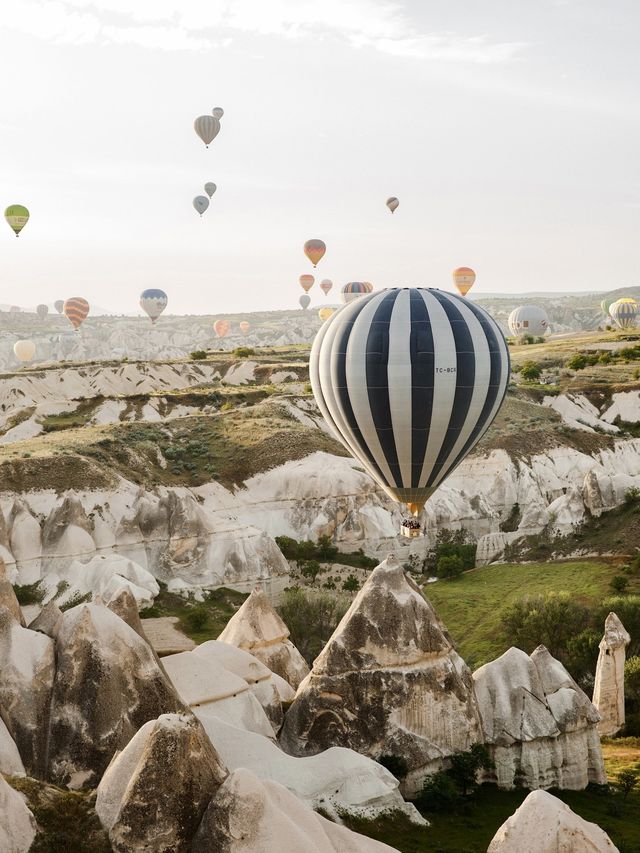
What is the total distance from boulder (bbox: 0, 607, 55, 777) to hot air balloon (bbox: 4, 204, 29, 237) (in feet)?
245

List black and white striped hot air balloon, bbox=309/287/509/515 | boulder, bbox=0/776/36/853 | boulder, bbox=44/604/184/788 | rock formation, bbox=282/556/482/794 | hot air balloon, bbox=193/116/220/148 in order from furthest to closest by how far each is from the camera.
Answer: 1. hot air balloon, bbox=193/116/220/148
2. black and white striped hot air balloon, bbox=309/287/509/515
3. rock formation, bbox=282/556/482/794
4. boulder, bbox=44/604/184/788
5. boulder, bbox=0/776/36/853

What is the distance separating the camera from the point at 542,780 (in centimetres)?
2306

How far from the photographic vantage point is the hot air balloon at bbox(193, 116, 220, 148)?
7975cm

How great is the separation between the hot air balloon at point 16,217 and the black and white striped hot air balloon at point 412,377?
2414 inches

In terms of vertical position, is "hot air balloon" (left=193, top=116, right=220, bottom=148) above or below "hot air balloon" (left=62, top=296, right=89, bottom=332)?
above

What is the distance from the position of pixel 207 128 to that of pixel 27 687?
2756 inches

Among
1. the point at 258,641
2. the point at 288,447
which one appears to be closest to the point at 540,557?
the point at 288,447

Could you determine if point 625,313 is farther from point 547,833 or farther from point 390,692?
point 547,833

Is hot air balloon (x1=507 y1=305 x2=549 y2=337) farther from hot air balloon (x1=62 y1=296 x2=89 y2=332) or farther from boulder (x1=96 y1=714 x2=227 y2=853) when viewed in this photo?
boulder (x1=96 y1=714 x2=227 y2=853)

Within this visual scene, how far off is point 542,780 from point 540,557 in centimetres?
3183

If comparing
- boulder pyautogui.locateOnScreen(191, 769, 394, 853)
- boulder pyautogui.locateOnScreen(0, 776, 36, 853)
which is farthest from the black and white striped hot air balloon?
boulder pyautogui.locateOnScreen(0, 776, 36, 853)

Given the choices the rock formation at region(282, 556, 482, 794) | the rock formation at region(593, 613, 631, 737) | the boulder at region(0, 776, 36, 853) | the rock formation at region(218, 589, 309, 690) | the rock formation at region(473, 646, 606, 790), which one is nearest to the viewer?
the boulder at region(0, 776, 36, 853)

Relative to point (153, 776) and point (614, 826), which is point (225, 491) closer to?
point (614, 826)

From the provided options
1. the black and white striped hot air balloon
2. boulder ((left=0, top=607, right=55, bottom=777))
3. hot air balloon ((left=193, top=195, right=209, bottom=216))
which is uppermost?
hot air balloon ((left=193, top=195, right=209, bottom=216))
